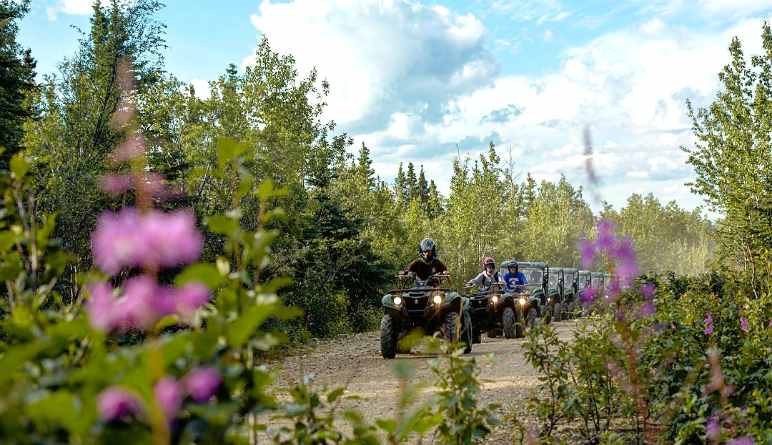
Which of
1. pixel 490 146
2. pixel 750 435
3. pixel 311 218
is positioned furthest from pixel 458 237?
pixel 750 435

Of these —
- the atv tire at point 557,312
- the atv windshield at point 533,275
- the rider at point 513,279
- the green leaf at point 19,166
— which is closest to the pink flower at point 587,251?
the green leaf at point 19,166

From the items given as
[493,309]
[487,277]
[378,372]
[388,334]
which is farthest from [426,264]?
[487,277]

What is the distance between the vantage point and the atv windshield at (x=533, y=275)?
880 inches

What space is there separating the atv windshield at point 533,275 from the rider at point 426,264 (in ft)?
35.5

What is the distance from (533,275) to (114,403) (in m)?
Result: 22.2

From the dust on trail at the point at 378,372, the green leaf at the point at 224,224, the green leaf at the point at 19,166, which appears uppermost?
the green leaf at the point at 19,166

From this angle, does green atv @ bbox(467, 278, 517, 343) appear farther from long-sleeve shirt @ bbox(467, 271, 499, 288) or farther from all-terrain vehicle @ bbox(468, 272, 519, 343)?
long-sleeve shirt @ bbox(467, 271, 499, 288)

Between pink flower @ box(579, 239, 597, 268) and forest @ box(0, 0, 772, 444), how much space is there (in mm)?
107

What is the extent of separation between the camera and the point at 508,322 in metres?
15.3

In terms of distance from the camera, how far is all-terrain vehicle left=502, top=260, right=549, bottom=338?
15.6 metres

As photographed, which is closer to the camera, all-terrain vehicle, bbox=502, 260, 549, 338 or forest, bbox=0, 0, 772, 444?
forest, bbox=0, 0, 772, 444

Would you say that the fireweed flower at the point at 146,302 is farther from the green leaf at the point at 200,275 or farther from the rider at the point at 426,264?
the rider at the point at 426,264

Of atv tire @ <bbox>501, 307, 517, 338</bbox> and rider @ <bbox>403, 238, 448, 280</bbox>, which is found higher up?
rider @ <bbox>403, 238, 448, 280</bbox>

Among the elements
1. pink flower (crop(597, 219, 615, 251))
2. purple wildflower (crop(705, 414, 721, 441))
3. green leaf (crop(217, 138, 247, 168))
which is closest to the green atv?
purple wildflower (crop(705, 414, 721, 441))
